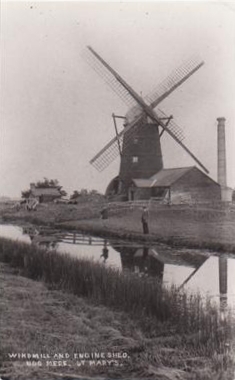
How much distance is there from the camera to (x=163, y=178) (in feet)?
62.1

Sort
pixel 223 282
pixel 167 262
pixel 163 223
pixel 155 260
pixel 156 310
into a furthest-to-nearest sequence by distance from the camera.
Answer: pixel 163 223 < pixel 155 260 < pixel 167 262 < pixel 223 282 < pixel 156 310

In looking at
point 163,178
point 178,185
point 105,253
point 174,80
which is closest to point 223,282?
point 105,253

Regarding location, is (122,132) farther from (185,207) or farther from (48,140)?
(48,140)

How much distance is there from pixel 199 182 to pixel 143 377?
14.9 meters

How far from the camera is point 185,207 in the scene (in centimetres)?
1438

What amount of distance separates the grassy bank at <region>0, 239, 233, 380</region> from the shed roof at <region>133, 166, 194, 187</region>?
11.7m

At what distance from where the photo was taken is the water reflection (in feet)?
22.1

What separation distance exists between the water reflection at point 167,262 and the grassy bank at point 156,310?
0.77m

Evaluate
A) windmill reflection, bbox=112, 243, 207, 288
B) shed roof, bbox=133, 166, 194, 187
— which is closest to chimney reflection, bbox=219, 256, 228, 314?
windmill reflection, bbox=112, 243, 207, 288

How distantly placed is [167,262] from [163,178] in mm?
10364

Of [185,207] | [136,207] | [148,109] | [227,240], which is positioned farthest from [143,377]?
[148,109]

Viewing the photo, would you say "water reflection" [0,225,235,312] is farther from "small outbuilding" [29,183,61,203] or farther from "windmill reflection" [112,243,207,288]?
"small outbuilding" [29,183,61,203]

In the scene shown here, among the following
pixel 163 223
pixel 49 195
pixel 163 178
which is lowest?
pixel 163 223

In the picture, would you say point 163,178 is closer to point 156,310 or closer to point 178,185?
point 178,185
